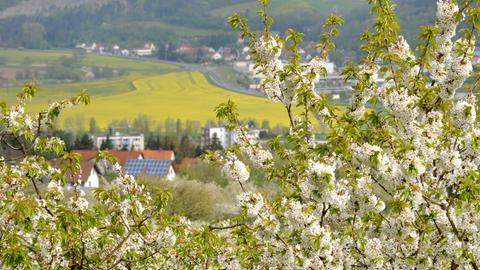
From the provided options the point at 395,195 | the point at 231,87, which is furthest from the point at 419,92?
the point at 231,87

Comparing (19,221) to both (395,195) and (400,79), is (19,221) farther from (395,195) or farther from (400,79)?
(400,79)

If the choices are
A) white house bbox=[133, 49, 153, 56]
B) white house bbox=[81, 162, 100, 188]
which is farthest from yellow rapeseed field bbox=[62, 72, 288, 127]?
white house bbox=[133, 49, 153, 56]

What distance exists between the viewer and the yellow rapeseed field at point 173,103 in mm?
100250

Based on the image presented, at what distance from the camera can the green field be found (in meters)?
101

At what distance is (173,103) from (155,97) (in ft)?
18.4

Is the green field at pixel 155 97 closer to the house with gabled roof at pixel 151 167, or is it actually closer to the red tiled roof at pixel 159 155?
the red tiled roof at pixel 159 155

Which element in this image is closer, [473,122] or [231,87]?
[473,122]

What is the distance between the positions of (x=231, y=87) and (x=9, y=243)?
118 metres

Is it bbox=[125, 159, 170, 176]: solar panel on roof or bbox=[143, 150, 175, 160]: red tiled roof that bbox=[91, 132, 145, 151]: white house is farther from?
bbox=[125, 159, 170, 176]: solar panel on roof

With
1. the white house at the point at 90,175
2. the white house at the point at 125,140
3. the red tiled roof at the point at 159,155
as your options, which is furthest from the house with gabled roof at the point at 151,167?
the white house at the point at 125,140

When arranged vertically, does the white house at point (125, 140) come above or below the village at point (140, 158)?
below

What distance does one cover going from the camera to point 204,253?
7.78 metres

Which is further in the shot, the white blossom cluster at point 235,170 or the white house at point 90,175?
the white house at point 90,175

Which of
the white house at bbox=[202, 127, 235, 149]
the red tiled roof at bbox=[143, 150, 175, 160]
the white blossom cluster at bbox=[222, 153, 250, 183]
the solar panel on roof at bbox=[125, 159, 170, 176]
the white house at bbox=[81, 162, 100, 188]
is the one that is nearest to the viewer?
the white blossom cluster at bbox=[222, 153, 250, 183]
